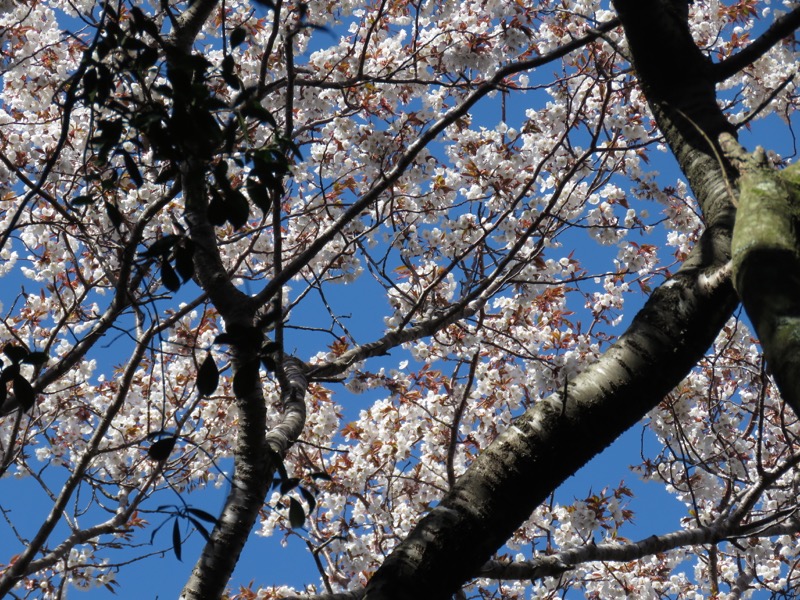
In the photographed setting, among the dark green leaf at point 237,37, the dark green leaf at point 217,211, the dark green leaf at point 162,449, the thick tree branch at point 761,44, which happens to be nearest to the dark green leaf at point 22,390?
the dark green leaf at point 162,449

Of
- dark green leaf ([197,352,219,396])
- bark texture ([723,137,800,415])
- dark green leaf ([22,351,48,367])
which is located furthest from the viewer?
dark green leaf ([22,351,48,367])

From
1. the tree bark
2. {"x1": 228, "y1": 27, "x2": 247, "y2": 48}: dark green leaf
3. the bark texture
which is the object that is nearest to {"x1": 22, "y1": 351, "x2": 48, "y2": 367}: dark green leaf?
{"x1": 228, "y1": 27, "x2": 247, "y2": 48}: dark green leaf

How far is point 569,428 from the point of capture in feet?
4.80

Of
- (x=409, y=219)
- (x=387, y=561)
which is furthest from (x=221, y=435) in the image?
(x=387, y=561)

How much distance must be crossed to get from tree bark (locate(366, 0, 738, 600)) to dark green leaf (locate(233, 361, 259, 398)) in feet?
1.69

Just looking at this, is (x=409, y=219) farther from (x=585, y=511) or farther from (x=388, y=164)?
(x=585, y=511)

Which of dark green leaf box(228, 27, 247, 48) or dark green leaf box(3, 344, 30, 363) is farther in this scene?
dark green leaf box(228, 27, 247, 48)

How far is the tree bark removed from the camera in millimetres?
1306

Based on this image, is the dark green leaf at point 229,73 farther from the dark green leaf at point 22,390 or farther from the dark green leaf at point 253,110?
the dark green leaf at point 22,390

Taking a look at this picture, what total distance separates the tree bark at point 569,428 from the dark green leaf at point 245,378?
0.52 m

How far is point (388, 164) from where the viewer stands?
5.55 meters

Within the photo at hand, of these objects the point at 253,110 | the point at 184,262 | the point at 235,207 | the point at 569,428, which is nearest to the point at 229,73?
the point at 253,110

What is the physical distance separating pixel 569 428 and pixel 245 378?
723mm

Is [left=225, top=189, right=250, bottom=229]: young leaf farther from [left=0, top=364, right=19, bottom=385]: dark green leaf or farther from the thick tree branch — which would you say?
the thick tree branch
